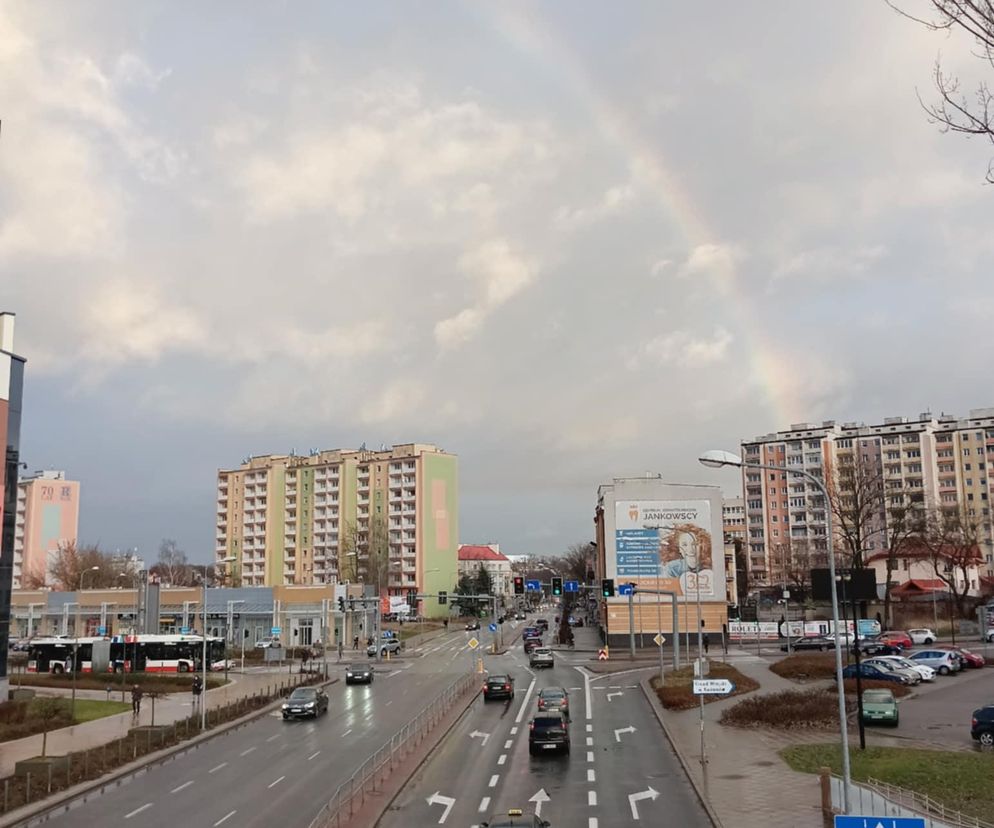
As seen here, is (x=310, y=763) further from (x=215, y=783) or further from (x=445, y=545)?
(x=445, y=545)

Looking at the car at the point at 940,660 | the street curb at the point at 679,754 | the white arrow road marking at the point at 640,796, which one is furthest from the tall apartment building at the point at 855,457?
the white arrow road marking at the point at 640,796

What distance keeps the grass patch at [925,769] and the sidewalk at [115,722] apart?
26.6m

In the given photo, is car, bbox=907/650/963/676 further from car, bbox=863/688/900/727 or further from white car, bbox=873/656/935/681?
car, bbox=863/688/900/727

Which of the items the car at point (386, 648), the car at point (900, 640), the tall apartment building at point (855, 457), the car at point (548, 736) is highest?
the tall apartment building at point (855, 457)

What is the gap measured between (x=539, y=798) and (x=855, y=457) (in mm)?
123781

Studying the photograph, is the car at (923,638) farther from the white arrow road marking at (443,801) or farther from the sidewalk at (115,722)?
the white arrow road marking at (443,801)

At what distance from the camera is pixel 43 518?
174250mm

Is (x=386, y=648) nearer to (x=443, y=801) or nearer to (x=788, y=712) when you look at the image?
(x=788, y=712)

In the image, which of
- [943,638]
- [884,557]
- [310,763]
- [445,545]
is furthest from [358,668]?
[445,545]

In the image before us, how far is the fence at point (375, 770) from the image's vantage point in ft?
72.6

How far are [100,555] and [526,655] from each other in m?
94.0

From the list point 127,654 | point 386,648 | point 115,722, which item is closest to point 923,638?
point 386,648

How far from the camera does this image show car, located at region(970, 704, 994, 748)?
1197 inches

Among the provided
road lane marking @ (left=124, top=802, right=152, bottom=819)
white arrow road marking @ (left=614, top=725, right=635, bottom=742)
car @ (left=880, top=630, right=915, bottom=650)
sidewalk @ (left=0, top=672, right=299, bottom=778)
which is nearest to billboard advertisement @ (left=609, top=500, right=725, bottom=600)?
car @ (left=880, top=630, right=915, bottom=650)
